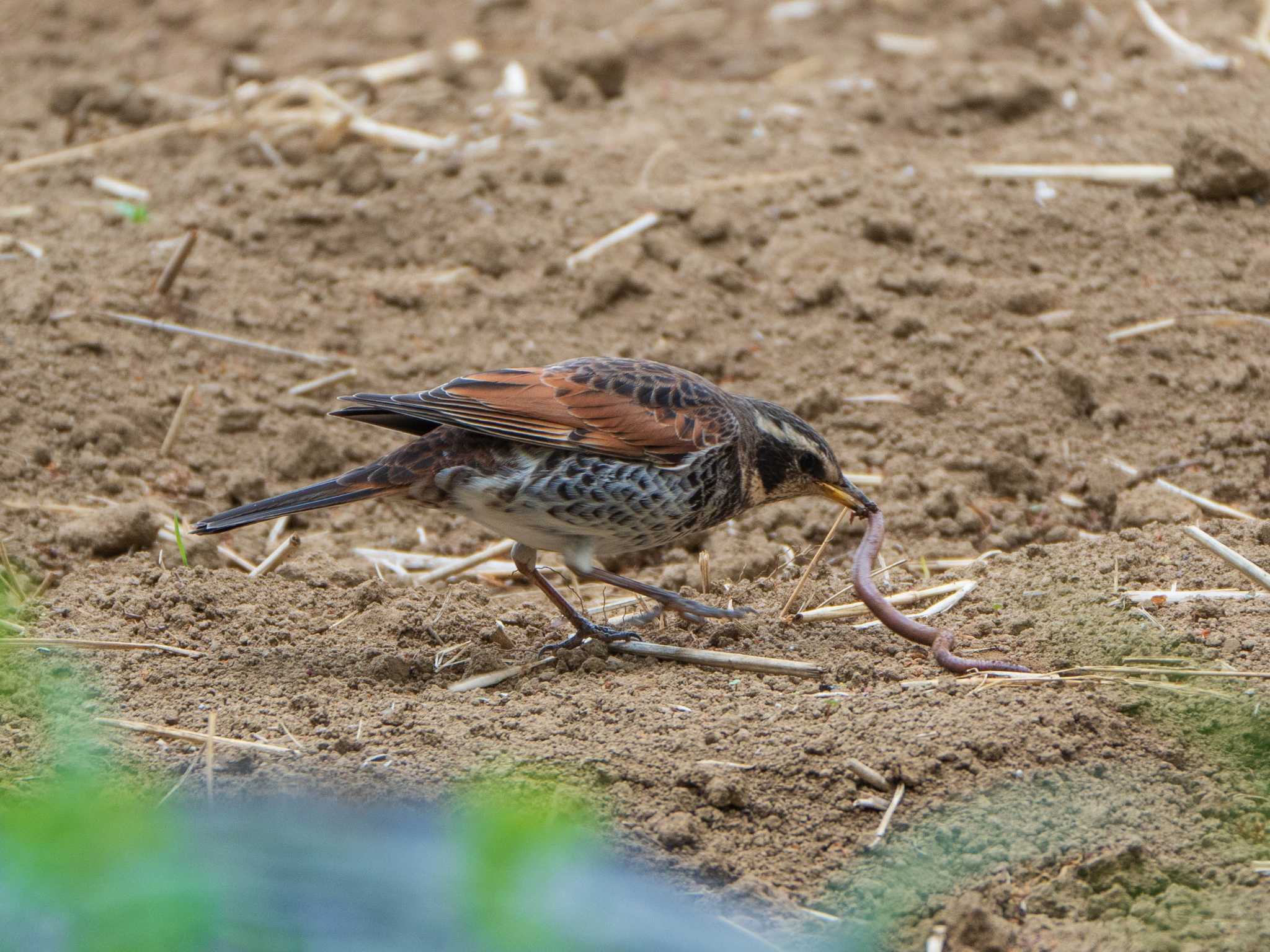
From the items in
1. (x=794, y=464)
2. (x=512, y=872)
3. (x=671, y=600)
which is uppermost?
(x=512, y=872)

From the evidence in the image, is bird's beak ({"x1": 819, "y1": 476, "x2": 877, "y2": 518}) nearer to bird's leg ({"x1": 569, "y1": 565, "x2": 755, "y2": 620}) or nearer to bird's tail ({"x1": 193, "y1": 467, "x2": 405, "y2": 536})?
bird's leg ({"x1": 569, "y1": 565, "x2": 755, "y2": 620})

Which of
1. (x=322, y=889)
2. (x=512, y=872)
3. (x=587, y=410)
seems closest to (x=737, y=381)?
(x=587, y=410)

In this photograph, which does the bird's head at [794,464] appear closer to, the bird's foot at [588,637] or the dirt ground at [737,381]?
the dirt ground at [737,381]

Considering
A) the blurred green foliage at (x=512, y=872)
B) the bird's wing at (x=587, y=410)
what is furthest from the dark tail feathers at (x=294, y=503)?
the blurred green foliage at (x=512, y=872)

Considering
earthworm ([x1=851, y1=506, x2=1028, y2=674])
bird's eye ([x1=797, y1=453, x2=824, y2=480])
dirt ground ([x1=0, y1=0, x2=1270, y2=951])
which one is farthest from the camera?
bird's eye ([x1=797, y1=453, x2=824, y2=480])

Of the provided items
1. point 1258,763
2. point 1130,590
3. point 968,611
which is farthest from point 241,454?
point 1258,763

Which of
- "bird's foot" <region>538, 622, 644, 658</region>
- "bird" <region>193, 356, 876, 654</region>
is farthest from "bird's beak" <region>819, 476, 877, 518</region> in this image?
"bird's foot" <region>538, 622, 644, 658</region>

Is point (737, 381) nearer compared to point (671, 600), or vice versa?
point (671, 600)

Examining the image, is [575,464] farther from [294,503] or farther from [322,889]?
[322,889]
